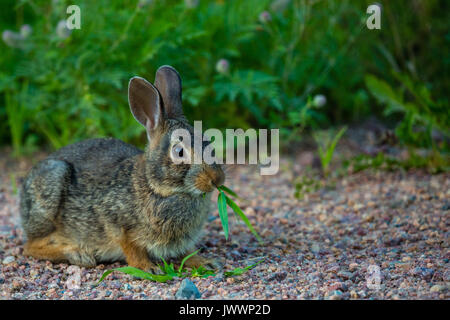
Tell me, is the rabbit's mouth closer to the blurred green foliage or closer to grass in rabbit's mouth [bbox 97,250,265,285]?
grass in rabbit's mouth [bbox 97,250,265,285]

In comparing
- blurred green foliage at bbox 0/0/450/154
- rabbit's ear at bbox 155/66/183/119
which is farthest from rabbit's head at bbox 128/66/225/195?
blurred green foliage at bbox 0/0/450/154

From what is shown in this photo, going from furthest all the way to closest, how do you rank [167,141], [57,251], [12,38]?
[12,38], [57,251], [167,141]

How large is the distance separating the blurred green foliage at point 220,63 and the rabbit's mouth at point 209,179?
7.31ft

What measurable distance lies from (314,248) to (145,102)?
5.89ft

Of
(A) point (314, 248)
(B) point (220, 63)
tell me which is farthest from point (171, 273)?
(B) point (220, 63)

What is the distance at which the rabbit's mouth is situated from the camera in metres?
3.93

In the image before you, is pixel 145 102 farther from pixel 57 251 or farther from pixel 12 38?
pixel 12 38

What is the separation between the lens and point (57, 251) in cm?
462

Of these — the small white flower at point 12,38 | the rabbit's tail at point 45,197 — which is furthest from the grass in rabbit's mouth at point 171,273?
the small white flower at point 12,38

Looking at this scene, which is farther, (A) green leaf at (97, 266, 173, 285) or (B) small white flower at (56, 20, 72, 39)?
(B) small white flower at (56, 20, 72, 39)

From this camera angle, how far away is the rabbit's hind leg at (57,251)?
178 inches

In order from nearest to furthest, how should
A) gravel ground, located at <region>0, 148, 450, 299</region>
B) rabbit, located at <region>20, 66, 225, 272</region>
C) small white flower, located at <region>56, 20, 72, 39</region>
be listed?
gravel ground, located at <region>0, 148, 450, 299</region>, rabbit, located at <region>20, 66, 225, 272</region>, small white flower, located at <region>56, 20, 72, 39</region>

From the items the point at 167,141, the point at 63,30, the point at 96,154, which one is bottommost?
the point at 96,154

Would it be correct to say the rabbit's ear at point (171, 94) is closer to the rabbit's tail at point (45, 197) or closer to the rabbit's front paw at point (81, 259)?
the rabbit's tail at point (45, 197)
